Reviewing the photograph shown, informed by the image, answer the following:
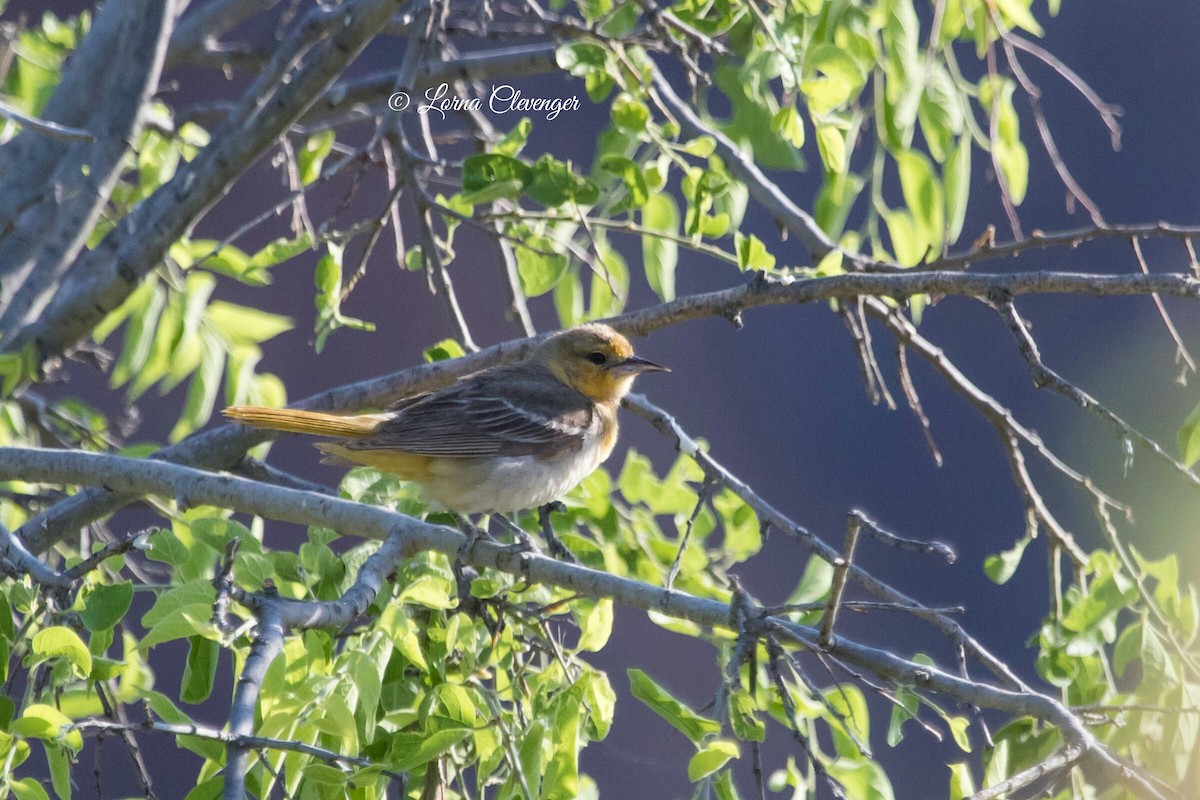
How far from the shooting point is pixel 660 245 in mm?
3131

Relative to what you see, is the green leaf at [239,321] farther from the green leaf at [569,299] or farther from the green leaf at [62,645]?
the green leaf at [62,645]

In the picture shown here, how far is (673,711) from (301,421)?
4.95ft

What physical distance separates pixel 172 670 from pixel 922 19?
16.4 ft

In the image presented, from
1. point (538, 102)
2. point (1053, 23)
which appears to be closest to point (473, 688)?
point (538, 102)

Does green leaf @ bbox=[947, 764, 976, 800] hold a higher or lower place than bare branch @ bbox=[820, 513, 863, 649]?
lower

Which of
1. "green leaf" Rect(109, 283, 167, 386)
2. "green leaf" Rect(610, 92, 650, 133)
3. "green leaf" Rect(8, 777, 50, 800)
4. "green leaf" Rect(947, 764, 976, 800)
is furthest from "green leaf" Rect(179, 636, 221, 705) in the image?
"green leaf" Rect(109, 283, 167, 386)

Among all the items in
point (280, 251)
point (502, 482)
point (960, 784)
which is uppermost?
point (280, 251)

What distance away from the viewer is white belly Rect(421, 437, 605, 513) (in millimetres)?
3355

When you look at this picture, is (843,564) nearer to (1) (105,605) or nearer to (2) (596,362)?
(1) (105,605)

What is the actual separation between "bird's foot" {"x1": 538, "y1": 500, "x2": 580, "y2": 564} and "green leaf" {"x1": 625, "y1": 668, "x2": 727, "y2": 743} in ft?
2.47

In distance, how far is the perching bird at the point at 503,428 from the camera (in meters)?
3.35

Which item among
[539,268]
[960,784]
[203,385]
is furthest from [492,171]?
[960,784]

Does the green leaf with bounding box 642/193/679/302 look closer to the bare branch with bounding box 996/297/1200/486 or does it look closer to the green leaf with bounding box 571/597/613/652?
the bare branch with bounding box 996/297/1200/486

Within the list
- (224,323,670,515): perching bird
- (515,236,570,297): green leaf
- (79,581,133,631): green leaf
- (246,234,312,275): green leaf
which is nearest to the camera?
(79,581,133,631): green leaf
